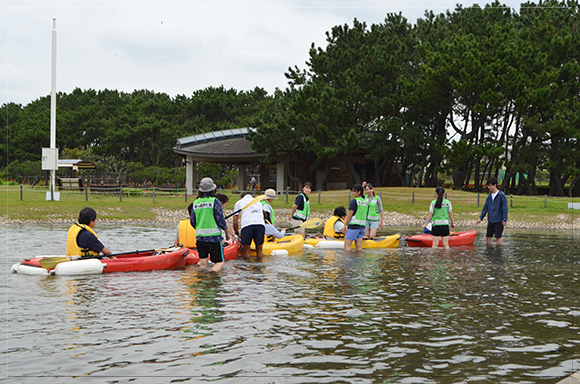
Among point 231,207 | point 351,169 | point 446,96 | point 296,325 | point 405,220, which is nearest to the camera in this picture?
point 296,325

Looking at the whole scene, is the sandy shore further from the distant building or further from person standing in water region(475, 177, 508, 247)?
the distant building

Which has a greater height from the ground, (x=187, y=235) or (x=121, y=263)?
(x=187, y=235)

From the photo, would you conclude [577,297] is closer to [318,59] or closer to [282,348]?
[282,348]

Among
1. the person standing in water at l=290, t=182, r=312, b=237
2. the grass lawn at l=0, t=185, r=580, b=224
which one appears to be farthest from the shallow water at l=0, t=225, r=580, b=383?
the grass lawn at l=0, t=185, r=580, b=224

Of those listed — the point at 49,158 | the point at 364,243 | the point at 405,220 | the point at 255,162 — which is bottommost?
the point at 405,220

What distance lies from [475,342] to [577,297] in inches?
148

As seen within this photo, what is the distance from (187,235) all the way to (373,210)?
6.09m

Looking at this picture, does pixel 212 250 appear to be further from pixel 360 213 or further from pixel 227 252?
pixel 360 213

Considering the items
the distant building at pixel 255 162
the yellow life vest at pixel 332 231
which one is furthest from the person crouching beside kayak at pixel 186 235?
the distant building at pixel 255 162

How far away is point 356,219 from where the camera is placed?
13734 millimetres

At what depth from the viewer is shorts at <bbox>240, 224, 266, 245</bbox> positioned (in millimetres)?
12477

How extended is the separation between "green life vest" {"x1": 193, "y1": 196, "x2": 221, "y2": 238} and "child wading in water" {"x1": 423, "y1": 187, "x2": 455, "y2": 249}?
592 centimetres

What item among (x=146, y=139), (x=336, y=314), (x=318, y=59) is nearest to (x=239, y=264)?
(x=336, y=314)

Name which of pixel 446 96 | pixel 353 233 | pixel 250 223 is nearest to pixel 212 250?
pixel 250 223
